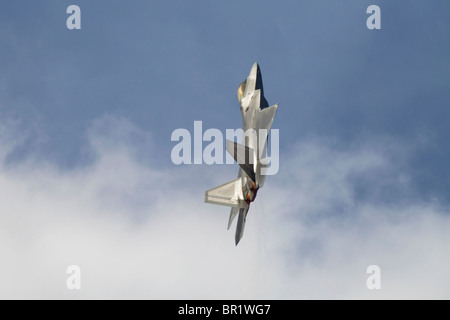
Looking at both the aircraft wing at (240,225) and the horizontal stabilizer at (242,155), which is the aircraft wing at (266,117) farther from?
the aircraft wing at (240,225)

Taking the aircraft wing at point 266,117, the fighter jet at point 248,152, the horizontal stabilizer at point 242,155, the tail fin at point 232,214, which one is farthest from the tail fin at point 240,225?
the aircraft wing at point 266,117

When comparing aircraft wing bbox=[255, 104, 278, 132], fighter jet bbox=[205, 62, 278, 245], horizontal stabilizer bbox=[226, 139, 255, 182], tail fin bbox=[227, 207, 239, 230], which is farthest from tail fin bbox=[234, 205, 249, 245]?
aircraft wing bbox=[255, 104, 278, 132]

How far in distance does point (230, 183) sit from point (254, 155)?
530 centimetres

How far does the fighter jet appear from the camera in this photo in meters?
Result: 58.1

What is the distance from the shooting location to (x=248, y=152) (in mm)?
58000

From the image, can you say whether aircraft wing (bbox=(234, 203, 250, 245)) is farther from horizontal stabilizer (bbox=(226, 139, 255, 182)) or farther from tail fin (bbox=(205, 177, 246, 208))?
horizontal stabilizer (bbox=(226, 139, 255, 182))

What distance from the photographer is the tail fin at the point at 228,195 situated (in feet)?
204

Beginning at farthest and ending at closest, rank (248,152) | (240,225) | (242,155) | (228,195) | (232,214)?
(232,214) < (240,225) < (228,195) < (248,152) < (242,155)

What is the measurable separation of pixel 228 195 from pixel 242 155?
6.67 meters

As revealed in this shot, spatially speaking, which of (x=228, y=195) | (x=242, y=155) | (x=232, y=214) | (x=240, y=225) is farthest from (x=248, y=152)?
(x=232, y=214)

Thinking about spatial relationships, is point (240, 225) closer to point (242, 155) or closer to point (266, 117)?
point (242, 155)
